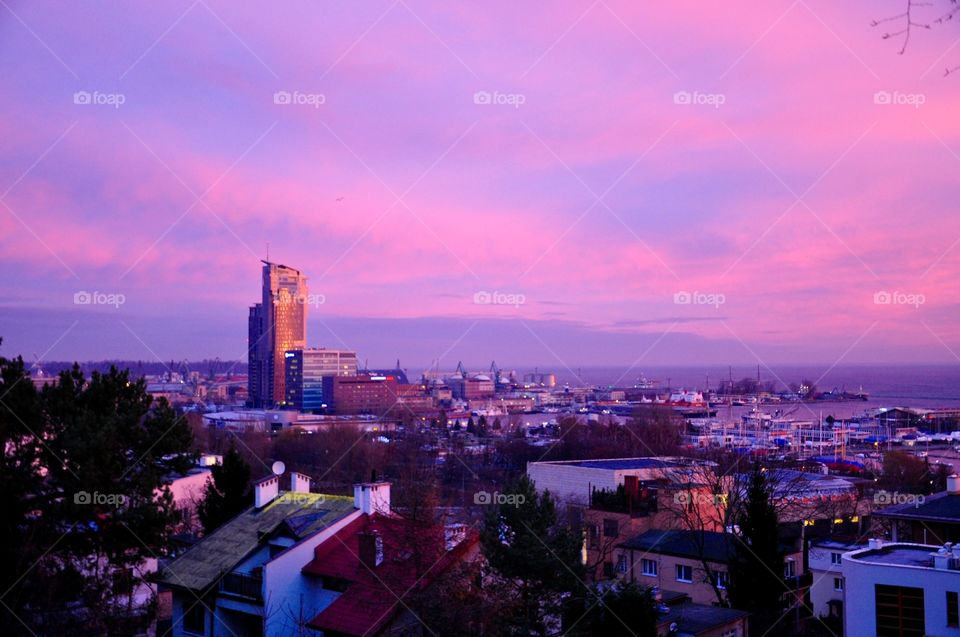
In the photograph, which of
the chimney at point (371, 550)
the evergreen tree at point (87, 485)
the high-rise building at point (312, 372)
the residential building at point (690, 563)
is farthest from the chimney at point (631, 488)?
the high-rise building at point (312, 372)

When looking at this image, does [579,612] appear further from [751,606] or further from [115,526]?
[115,526]

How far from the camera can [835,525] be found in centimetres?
1761

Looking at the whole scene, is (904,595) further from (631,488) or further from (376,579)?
(631,488)

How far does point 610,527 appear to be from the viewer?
18.0 metres

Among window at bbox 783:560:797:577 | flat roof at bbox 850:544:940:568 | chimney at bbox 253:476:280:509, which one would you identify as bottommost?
window at bbox 783:560:797:577

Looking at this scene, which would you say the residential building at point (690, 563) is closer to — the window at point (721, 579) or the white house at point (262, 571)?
the window at point (721, 579)

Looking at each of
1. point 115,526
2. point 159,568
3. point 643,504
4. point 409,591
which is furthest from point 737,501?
point 115,526

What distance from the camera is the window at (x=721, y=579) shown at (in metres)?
13.3

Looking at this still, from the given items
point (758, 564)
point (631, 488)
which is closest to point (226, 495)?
point (758, 564)

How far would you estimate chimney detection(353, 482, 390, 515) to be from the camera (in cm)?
1129

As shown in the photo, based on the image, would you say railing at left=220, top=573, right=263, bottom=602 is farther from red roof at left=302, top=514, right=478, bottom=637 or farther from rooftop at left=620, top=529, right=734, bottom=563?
rooftop at left=620, top=529, right=734, bottom=563

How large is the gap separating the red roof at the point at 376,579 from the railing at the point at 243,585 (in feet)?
1.95

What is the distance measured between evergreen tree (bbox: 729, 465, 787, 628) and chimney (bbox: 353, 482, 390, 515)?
4646 mm

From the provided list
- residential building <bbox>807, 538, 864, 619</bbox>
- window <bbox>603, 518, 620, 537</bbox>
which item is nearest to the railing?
residential building <bbox>807, 538, 864, 619</bbox>
